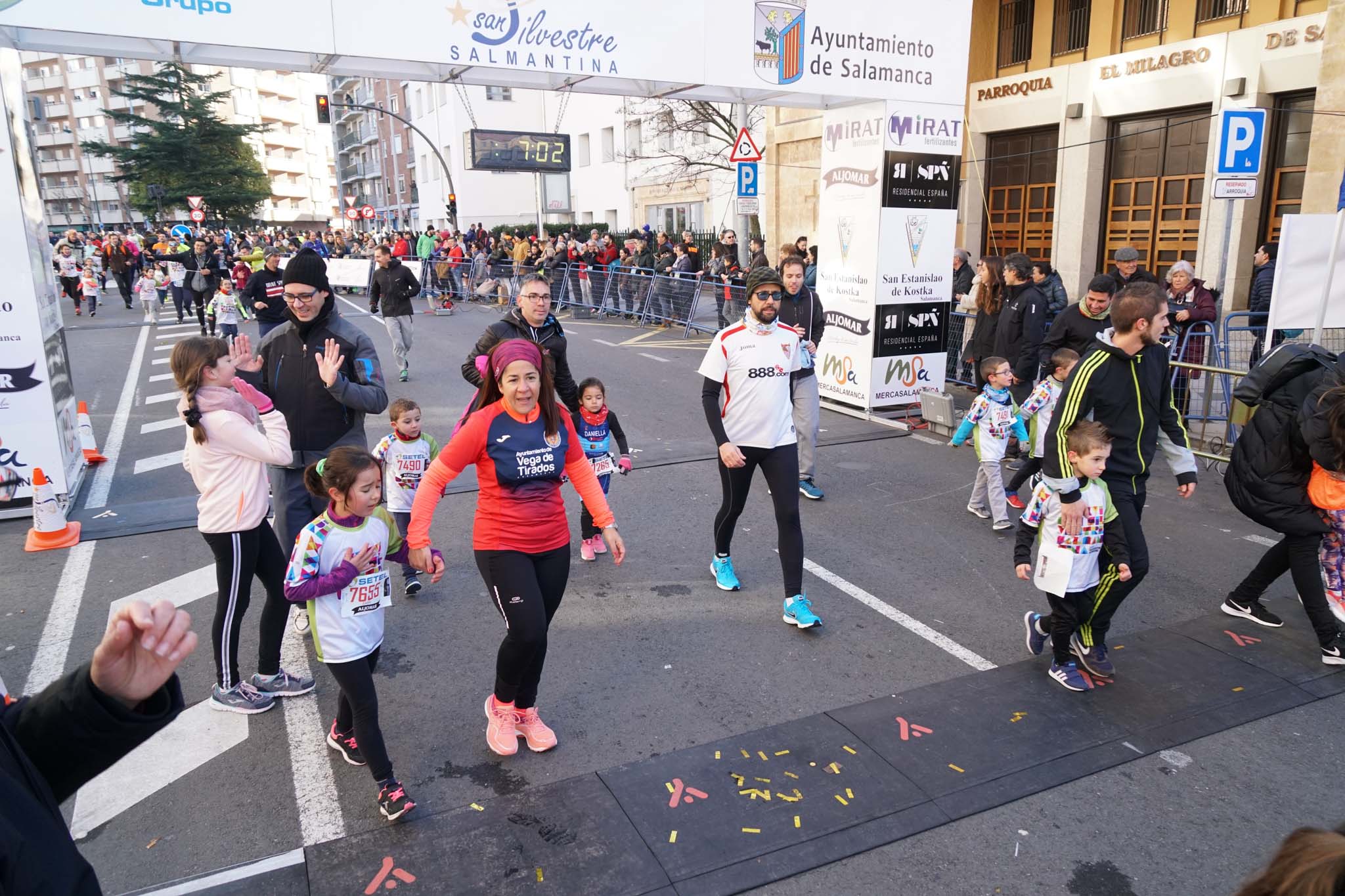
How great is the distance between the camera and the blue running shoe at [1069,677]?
14.7ft

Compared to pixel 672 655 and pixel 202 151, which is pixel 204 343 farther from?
pixel 202 151

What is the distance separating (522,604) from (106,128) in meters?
93.3

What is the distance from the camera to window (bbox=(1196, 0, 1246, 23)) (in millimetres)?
16297

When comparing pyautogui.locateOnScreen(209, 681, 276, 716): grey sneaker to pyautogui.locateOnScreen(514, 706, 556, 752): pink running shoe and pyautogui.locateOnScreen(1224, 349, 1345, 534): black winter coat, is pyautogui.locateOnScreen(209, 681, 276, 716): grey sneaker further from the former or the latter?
pyautogui.locateOnScreen(1224, 349, 1345, 534): black winter coat

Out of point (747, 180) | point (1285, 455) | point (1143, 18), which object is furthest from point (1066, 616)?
point (1143, 18)

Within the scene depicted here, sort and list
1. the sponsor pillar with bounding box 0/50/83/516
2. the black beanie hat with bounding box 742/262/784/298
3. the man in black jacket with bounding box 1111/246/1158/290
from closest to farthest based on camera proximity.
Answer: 1. the black beanie hat with bounding box 742/262/784/298
2. the sponsor pillar with bounding box 0/50/83/516
3. the man in black jacket with bounding box 1111/246/1158/290

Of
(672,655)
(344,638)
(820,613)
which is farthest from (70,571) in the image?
(820,613)

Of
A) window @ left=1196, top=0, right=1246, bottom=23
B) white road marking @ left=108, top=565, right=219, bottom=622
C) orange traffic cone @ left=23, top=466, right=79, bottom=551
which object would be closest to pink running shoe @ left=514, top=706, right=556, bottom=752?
white road marking @ left=108, top=565, right=219, bottom=622

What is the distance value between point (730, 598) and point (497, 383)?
2.49 meters

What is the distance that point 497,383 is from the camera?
12.9 feet

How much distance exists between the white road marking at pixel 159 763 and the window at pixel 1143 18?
2068 centimetres

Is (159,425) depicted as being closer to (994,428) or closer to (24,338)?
(24,338)

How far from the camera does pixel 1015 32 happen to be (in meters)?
21.2

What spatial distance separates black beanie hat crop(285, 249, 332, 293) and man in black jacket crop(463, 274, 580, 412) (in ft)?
3.53
